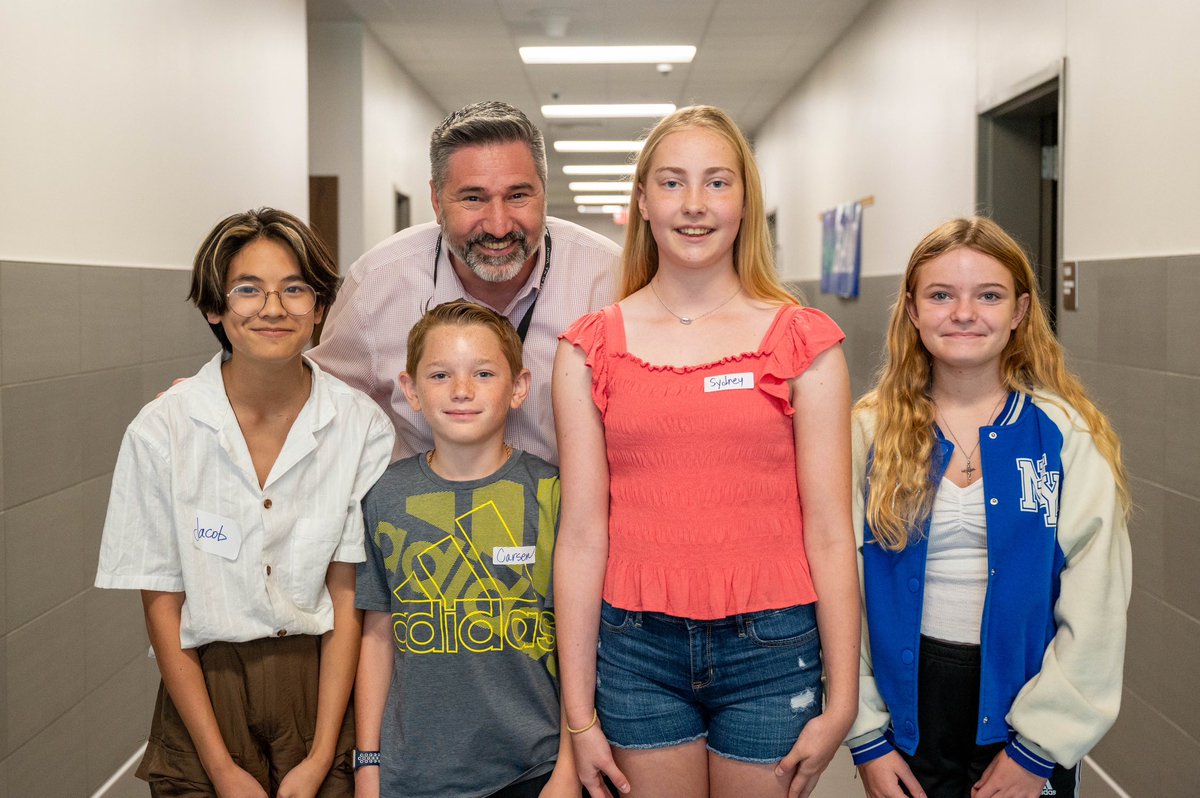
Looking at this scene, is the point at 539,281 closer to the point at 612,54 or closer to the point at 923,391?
the point at 923,391

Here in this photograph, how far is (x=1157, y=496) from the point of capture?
8.89 feet

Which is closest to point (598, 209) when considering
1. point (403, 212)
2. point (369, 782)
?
point (403, 212)

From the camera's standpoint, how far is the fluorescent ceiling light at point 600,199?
1796 cm

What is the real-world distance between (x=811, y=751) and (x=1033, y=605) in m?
0.42

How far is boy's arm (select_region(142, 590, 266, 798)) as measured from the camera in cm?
162

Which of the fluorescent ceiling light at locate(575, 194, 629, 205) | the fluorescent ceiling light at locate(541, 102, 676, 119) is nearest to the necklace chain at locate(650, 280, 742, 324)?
the fluorescent ceiling light at locate(541, 102, 676, 119)

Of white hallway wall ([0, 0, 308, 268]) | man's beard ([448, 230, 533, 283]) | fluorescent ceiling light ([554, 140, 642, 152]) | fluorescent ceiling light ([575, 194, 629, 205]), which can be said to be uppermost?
fluorescent ceiling light ([575, 194, 629, 205])

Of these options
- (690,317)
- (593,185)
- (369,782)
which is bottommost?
(369,782)

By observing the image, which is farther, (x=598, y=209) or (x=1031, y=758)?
(x=598, y=209)

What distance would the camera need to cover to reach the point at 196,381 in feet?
5.58

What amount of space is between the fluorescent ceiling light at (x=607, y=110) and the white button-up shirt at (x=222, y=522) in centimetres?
826

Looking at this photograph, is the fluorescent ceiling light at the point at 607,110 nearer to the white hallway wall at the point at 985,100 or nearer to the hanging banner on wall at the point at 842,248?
the white hallway wall at the point at 985,100

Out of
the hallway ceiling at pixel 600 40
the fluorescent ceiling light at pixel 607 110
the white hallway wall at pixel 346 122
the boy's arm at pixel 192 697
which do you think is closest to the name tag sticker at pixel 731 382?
the boy's arm at pixel 192 697

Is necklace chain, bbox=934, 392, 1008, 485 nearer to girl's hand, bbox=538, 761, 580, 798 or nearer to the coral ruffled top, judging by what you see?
the coral ruffled top
